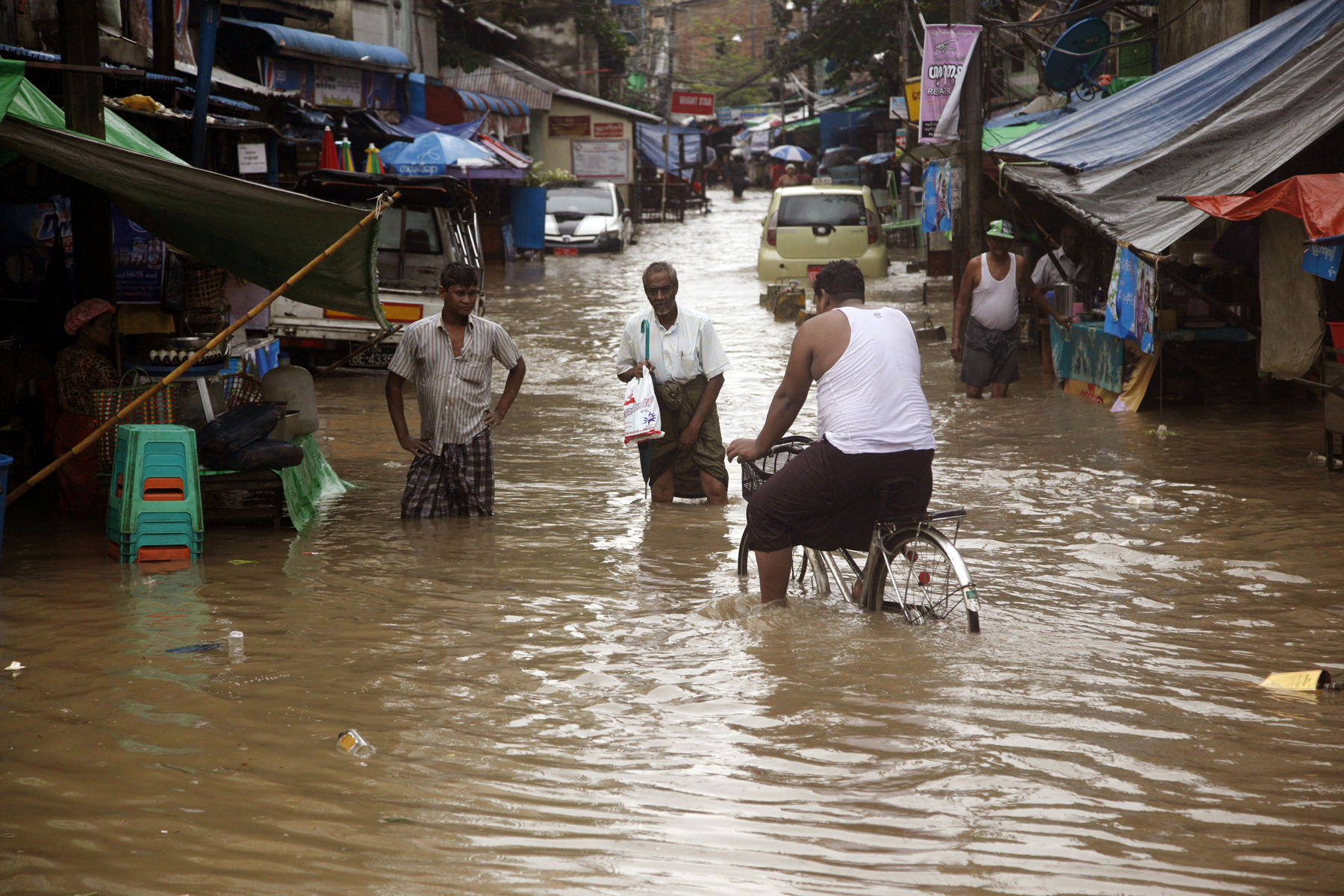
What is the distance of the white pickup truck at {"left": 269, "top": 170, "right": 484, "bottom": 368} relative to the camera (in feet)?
42.4

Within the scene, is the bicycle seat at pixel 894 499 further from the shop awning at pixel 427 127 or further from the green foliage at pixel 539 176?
the green foliage at pixel 539 176

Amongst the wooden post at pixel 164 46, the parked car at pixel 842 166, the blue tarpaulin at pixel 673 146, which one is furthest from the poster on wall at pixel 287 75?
the blue tarpaulin at pixel 673 146

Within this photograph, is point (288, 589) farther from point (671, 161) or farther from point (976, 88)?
point (671, 161)

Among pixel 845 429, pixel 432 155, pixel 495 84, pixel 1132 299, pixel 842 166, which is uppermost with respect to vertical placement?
pixel 495 84

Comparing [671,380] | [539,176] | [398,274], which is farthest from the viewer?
[539,176]

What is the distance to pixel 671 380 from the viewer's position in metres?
7.66

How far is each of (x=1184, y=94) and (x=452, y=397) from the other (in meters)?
7.97

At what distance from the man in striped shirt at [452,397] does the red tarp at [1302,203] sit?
484 cm

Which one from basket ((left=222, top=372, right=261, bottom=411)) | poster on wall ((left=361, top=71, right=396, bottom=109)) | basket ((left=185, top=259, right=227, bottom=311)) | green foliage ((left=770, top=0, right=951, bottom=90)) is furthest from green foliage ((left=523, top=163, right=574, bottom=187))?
basket ((left=222, top=372, right=261, bottom=411))

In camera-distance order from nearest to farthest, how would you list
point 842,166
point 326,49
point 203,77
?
point 203,77 < point 326,49 < point 842,166

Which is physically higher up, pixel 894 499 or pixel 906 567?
pixel 894 499

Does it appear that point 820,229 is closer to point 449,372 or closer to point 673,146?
point 449,372

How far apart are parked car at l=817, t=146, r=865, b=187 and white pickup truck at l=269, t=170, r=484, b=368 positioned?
24.8 m

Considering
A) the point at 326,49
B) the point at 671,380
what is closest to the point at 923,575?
the point at 671,380
